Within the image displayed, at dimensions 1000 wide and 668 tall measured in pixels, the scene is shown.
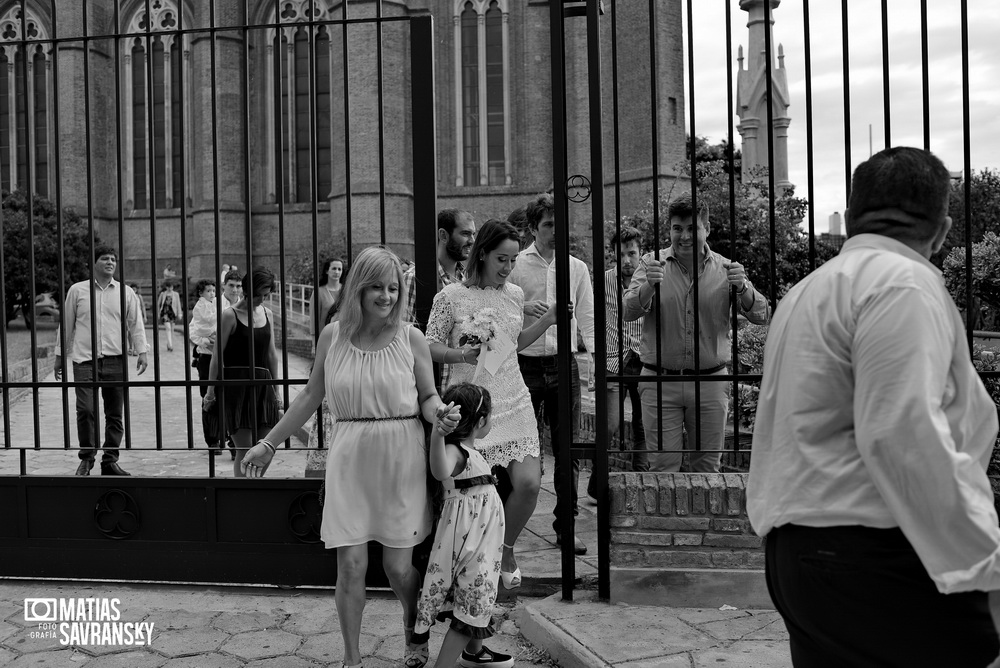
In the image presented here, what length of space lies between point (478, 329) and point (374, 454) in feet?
3.01

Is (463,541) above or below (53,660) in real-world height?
above

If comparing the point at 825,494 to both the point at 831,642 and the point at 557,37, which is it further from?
the point at 557,37

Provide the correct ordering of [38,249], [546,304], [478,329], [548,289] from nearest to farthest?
[478,329]
[546,304]
[548,289]
[38,249]

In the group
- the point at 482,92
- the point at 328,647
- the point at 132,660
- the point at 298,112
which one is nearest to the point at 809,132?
the point at 328,647


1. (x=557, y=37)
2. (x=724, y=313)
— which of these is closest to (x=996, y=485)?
(x=724, y=313)

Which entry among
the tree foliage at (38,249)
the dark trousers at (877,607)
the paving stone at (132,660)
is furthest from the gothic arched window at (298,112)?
the dark trousers at (877,607)

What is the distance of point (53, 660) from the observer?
13.4ft

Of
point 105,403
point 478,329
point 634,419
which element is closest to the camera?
point 478,329

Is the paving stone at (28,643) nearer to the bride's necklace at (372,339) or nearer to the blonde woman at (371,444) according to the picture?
the blonde woman at (371,444)

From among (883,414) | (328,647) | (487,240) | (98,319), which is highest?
(487,240)

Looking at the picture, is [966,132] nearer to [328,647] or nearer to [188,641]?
[328,647]

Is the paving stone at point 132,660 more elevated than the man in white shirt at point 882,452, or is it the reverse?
the man in white shirt at point 882,452

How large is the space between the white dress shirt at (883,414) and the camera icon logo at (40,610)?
153 inches

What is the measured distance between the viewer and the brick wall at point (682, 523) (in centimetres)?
436
